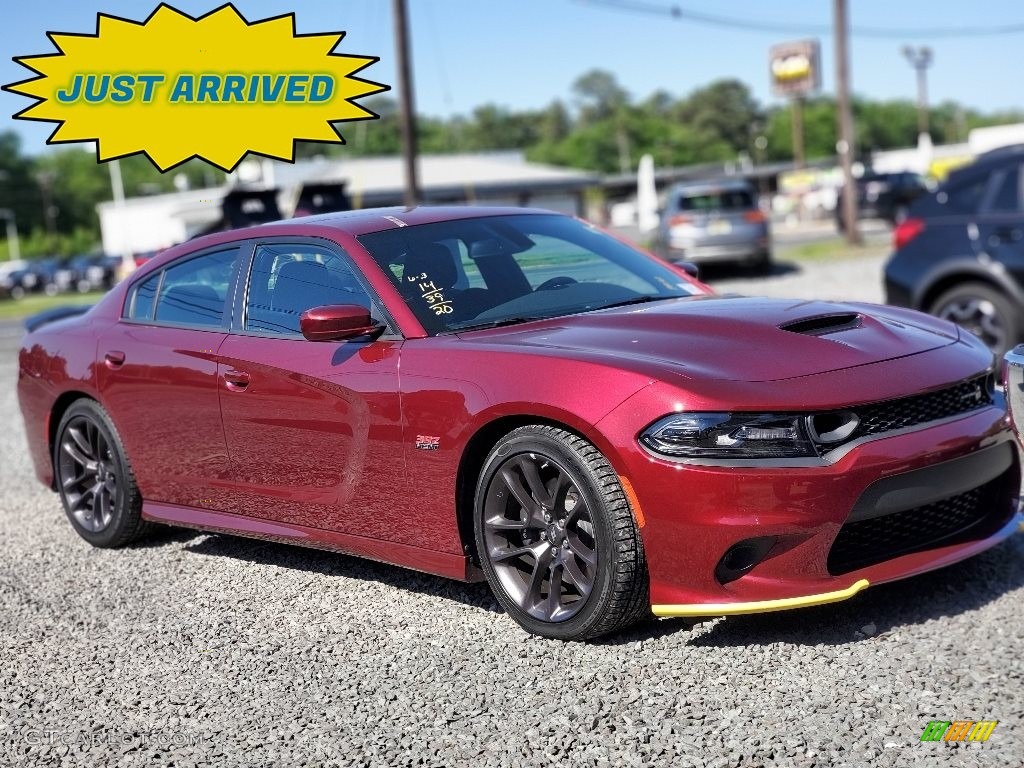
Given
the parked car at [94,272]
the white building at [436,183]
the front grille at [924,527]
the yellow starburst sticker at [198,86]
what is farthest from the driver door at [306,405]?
the parked car at [94,272]

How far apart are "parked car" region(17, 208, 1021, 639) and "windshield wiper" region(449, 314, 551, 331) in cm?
1

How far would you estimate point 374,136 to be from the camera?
99.7 metres

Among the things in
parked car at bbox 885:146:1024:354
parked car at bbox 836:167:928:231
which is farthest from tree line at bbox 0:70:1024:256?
parked car at bbox 885:146:1024:354

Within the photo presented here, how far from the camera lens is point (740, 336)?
423 cm

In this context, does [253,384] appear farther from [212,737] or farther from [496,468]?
[212,737]

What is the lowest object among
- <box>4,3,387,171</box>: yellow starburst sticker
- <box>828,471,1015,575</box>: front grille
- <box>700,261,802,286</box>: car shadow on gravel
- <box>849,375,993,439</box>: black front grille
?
<box>700,261,802,286</box>: car shadow on gravel

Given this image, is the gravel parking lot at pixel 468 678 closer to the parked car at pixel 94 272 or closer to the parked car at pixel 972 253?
the parked car at pixel 972 253

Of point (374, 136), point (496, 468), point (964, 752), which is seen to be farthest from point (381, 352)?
point (374, 136)

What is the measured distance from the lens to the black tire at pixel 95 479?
598 cm

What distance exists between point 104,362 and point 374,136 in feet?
315

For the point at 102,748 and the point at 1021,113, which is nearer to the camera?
the point at 102,748

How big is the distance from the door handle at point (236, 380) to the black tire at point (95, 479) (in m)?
1.01

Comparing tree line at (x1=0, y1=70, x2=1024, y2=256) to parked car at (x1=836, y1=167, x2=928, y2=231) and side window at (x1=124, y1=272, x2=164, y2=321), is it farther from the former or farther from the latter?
side window at (x1=124, y1=272, x2=164, y2=321)

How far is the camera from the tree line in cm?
11500
